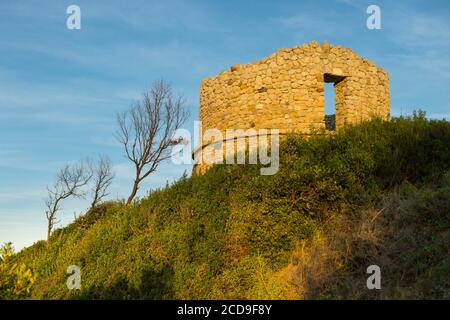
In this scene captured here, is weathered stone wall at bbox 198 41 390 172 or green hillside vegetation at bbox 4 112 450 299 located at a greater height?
weathered stone wall at bbox 198 41 390 172

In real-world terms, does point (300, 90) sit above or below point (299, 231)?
above

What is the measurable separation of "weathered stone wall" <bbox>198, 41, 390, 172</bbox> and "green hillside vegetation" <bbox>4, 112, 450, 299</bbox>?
1.92 metres

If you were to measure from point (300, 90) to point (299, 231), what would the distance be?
5.87m

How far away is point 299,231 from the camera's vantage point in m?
9.32

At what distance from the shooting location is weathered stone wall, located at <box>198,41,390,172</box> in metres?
13.8

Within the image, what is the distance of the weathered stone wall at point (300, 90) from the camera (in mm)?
13847

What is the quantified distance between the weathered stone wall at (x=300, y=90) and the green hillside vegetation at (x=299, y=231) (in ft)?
6.29

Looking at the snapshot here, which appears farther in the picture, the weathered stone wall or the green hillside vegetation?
the weathered stone wall

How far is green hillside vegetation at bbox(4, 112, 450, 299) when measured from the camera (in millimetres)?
8281

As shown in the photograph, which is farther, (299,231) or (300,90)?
(300,90)

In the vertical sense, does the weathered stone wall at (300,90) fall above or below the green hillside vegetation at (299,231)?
above

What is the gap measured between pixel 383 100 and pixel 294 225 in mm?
8068

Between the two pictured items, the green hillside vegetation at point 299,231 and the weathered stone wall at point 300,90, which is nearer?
the green hillside vegetation at point 299,231
